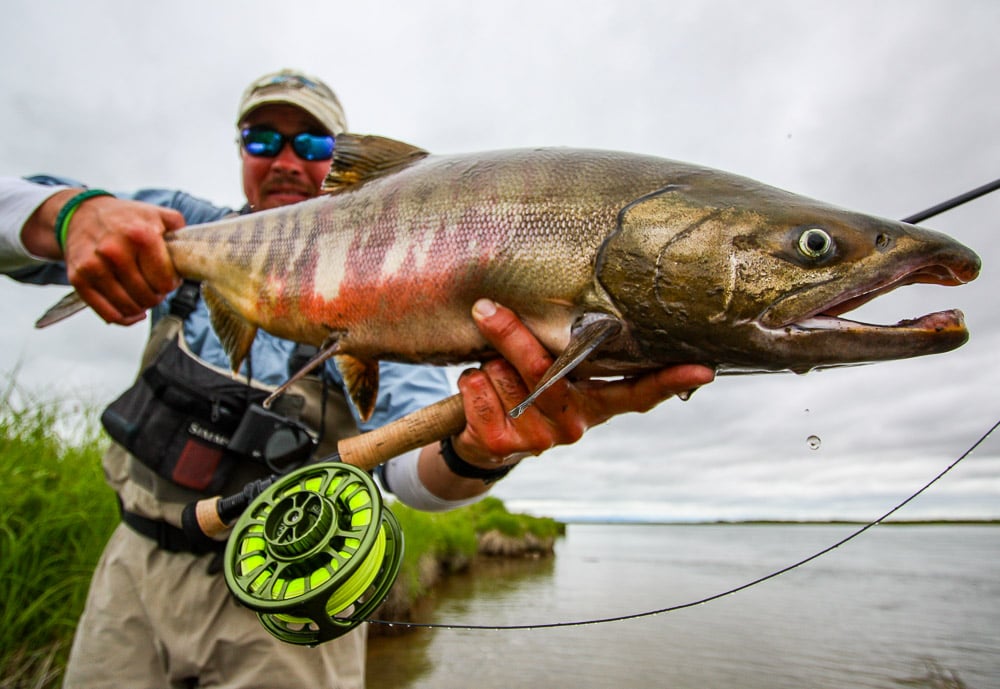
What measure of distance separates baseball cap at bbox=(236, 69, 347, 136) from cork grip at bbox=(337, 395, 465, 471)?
2.59 metres

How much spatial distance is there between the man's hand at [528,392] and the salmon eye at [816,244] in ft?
1.38

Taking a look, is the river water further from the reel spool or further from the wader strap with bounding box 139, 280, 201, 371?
the reel spool

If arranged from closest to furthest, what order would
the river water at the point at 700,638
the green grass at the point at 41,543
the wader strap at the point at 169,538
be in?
the wader strap at the point at 169,538
the green grass at the point at 41,543
the river water at the point at 700,638

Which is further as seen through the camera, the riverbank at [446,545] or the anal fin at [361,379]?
the riverbank at [446,545]

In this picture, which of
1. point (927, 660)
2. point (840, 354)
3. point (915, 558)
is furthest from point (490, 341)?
point (915, 558)

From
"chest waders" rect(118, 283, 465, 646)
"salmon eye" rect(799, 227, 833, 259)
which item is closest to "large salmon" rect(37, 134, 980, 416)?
"salmon eye" rect(799, 227, 833, 259)

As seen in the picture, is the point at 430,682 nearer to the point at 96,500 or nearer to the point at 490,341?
the point at 96,500

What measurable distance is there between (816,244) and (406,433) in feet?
5.21

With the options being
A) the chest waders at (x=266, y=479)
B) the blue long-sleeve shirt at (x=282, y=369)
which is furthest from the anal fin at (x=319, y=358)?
the blue long-sleeve shirt at (x=282, y=369)

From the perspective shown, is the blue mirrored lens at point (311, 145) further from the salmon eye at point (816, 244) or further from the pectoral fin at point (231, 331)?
the salmon eye at point (816, 244)

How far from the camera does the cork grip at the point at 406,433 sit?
234cm

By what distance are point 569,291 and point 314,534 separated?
1088 mm

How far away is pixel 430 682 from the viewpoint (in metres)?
8.86

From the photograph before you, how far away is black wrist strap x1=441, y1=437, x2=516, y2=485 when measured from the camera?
2691 millimetres
